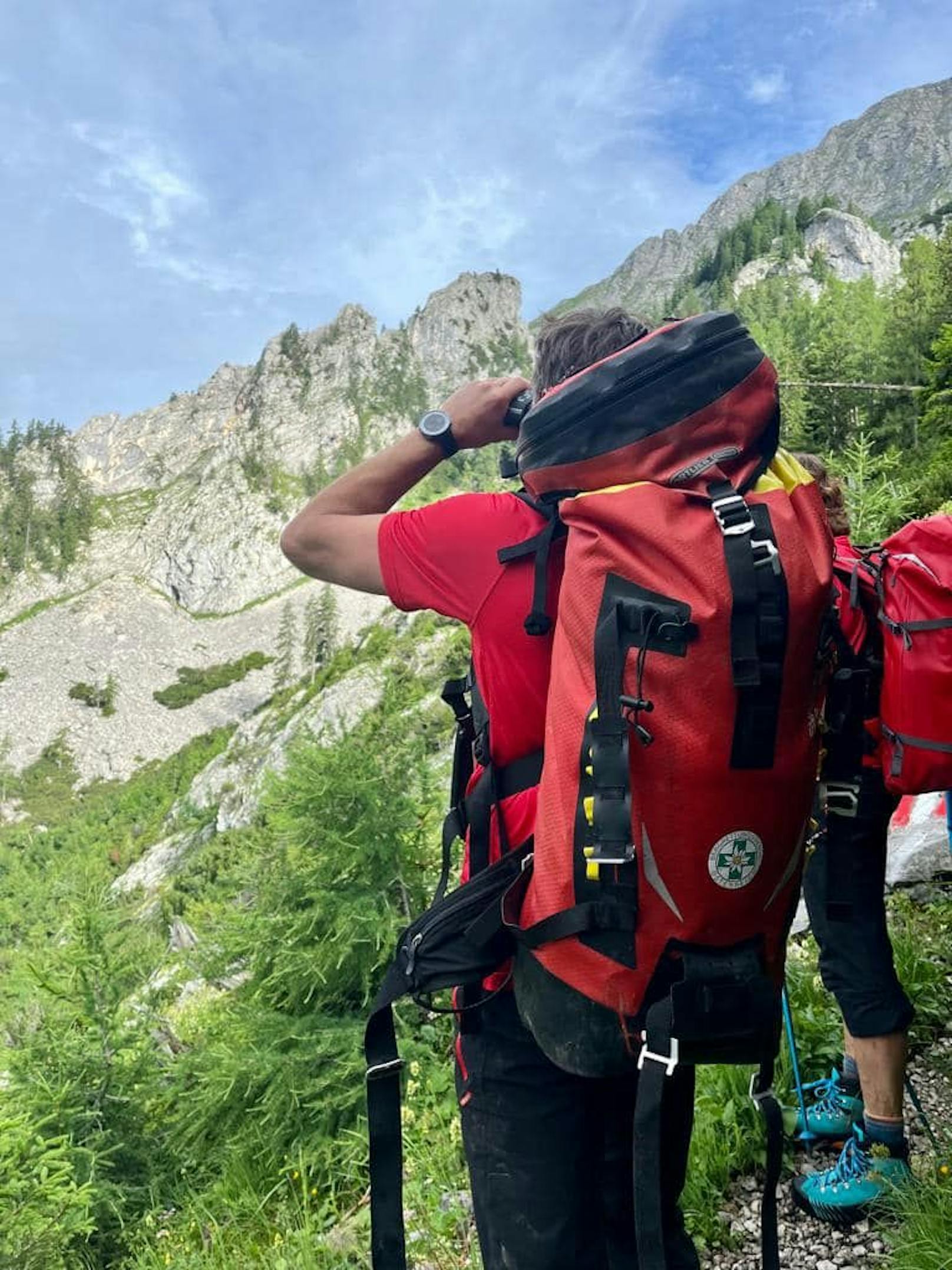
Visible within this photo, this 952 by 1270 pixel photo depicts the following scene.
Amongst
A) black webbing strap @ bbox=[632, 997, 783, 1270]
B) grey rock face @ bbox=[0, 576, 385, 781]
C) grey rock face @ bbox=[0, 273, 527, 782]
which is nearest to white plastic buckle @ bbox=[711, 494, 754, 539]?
black webbing strap @ bbox=[632, 997, 783, 1270]

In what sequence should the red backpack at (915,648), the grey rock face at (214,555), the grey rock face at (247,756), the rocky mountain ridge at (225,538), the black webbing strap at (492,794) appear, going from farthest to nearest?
the grey rock face at (214,555)
the rocky mountain ridge at (225,538)
the grey rock face at (247,756)
the red backpack at (915,648)
the black webbing strap at (492,794)

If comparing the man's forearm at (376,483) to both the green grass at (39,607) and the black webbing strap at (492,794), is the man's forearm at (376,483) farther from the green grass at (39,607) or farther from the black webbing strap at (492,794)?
the green grass at (39,607)

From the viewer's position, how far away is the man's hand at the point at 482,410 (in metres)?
2.03

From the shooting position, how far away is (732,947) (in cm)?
158

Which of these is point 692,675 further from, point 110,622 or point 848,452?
point 110,622

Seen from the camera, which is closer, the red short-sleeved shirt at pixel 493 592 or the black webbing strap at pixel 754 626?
the black webbing strap at pixel 754 626

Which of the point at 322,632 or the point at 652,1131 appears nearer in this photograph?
the point at 652,1131

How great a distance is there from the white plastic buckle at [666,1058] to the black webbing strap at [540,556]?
800mm

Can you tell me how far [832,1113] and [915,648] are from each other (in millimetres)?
1940

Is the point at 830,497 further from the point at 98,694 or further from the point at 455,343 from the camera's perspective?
the point at 455,343

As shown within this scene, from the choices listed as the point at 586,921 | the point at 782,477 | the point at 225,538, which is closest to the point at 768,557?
the point at 782,477

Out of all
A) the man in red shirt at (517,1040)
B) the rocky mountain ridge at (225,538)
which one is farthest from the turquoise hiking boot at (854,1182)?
the rocky mountain ridge at (225,538)

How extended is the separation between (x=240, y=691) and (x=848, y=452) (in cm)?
12019

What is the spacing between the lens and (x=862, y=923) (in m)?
2.80
